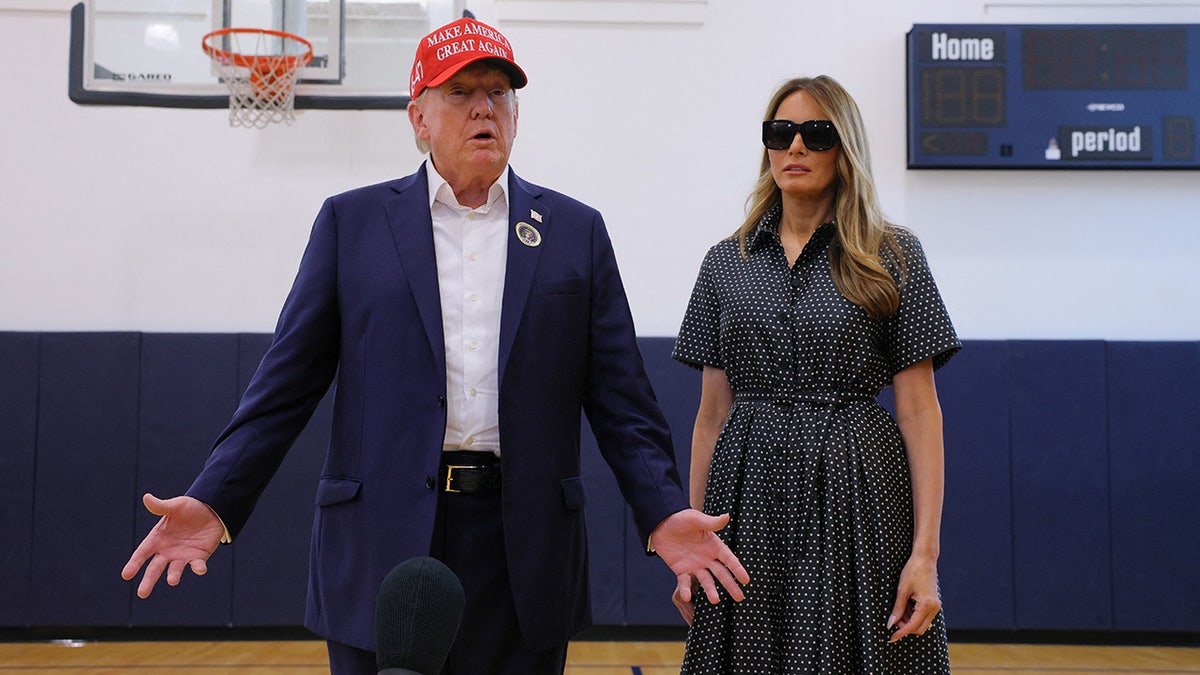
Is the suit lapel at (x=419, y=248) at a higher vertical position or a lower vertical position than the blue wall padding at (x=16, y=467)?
higher

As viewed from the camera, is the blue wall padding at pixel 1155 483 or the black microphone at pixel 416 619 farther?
the blue wall padding at pixel 1155 483

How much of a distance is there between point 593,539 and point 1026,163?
301 cm

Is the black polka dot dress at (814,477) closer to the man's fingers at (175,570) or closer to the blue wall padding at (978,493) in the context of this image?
the man's fingers at (175,570)

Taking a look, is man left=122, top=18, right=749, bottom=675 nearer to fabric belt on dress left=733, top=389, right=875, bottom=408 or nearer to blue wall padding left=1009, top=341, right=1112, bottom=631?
fabric belt on dress left=733, top=389, right=875, bottom=408

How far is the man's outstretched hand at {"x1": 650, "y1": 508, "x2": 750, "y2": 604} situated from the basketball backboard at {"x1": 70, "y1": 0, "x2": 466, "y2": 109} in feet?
12.2

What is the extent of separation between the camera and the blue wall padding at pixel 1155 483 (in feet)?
16.2

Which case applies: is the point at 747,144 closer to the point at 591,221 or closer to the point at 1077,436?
the point at 1077,436

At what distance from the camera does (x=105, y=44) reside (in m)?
4.95

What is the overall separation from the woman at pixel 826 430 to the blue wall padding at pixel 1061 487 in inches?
133

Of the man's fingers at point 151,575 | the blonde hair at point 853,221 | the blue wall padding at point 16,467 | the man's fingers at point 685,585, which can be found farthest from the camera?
the blue wall padding at point 16,467

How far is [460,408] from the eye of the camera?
1.70m

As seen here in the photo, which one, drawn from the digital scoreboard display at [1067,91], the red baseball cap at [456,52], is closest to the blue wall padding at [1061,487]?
the digital scoreboard display at [1067,91]

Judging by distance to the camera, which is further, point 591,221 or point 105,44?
point 105,44

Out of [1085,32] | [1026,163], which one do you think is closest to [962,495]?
[1026,163]
